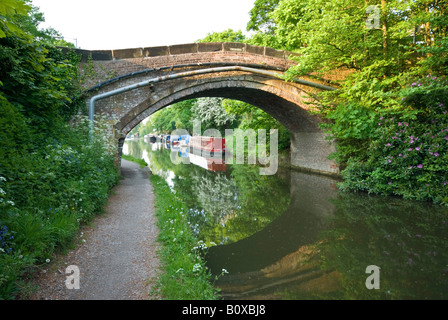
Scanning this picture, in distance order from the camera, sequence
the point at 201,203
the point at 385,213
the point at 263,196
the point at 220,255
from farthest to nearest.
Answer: the point at 263,196
the point at 201,203
the point at 385,213
the point at 220,255

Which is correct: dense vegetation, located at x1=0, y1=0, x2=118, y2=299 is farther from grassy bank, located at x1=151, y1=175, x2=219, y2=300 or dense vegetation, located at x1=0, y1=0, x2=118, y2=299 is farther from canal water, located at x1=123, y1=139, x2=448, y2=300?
canal water, located at x1=123, y1=139, x2=448, y2=300

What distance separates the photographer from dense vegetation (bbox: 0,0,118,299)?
2.72 metres

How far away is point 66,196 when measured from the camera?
4332mm

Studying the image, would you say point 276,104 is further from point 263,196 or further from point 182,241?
point 182,241

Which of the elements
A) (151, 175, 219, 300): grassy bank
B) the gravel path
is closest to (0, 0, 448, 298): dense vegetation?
the gravel path

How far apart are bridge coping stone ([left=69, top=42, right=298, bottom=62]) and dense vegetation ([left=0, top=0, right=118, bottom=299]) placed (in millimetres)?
3997

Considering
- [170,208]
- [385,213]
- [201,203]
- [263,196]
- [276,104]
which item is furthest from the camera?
[276,104]

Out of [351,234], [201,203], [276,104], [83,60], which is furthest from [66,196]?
[276,104]

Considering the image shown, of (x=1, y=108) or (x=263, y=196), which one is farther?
(x=263, y=196)

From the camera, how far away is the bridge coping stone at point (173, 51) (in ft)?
30.2

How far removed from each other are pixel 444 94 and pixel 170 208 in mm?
7041

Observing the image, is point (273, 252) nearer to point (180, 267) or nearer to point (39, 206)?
point (180, 267)

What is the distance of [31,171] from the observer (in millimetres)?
3617

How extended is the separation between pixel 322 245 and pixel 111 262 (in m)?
3.31
